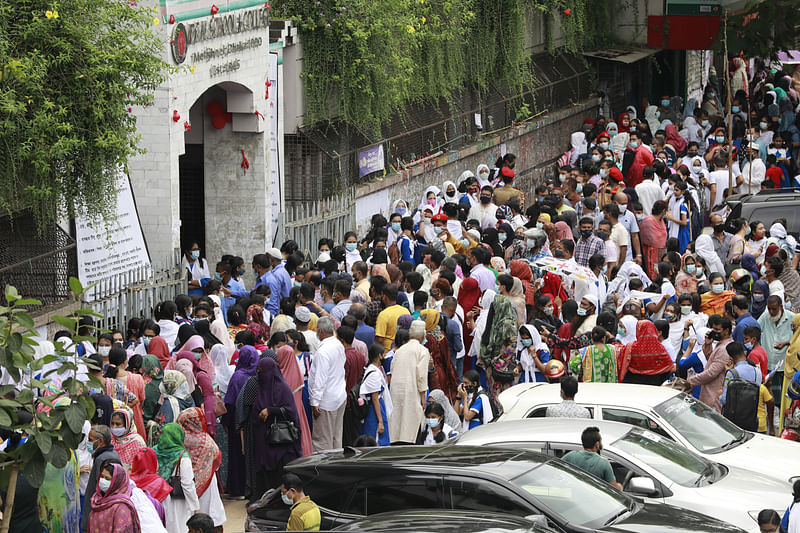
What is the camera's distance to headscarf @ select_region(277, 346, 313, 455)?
11391 mm

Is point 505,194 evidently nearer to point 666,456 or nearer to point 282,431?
point 282,431

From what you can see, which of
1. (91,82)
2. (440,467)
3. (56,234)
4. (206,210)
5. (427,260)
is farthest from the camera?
(206,210)

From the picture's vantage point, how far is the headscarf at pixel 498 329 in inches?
497

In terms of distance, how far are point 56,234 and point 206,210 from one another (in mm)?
4741

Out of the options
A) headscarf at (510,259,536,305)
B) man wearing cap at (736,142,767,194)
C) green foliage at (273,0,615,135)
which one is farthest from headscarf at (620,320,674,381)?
man wearing cap at (736,142,767,194)

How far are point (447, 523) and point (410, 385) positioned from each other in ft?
16.3

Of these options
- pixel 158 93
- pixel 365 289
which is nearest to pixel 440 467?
pixel 365 289

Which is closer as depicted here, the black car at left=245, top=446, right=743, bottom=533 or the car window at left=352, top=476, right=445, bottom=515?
the black car at left=245, top=446, right=743, bottom=533

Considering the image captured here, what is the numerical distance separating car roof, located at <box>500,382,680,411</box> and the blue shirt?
2129 mm

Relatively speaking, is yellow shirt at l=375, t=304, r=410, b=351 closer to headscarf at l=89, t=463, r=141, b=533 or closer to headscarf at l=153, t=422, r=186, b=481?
headscarf at l=153, t=422, r=186, b=481

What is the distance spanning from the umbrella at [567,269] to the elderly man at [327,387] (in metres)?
3.80

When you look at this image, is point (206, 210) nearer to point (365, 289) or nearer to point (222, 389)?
point (365, 289)

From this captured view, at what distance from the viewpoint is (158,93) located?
15539 millimetres

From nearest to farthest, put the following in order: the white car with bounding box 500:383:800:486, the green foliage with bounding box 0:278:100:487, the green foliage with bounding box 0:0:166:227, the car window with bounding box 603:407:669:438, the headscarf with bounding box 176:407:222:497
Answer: the green foliage with bounding box 0:278:100:487 → the headscarf with bounding box 176:407:222:497 → the white car with bounding box 500:383:800:486 → the car window with bounding box 603:407:669:438 → the green foliage with bounding box 0:0:166:227
